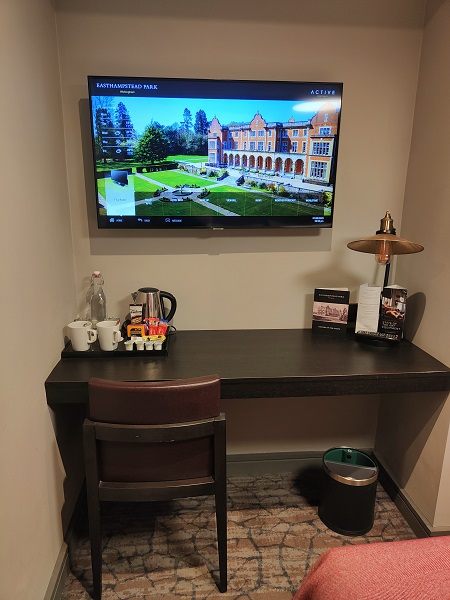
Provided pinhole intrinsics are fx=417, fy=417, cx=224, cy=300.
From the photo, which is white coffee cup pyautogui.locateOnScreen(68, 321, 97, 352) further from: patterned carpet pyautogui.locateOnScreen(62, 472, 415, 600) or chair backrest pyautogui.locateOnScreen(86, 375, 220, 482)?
patterned carpet pyautogui.locateOnScreen(62, 472, 415, 600)

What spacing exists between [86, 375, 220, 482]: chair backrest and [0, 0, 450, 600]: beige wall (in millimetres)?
258

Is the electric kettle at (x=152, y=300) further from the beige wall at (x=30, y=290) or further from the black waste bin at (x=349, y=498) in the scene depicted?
the black waste bin at (x=349, y=498)

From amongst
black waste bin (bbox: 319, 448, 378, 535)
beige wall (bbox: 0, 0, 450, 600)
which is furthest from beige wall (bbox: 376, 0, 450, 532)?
black waste bin (bbox: 319, 448, 378, 535)

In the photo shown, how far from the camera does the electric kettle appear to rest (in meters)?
2.00

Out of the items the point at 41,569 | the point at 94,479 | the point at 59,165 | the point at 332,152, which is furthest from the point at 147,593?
the point at 332,152

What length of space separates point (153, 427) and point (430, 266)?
141 centimetres

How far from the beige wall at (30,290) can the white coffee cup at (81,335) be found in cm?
6

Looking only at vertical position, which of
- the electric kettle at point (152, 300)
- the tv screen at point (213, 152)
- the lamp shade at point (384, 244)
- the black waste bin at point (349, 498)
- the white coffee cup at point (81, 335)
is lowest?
the black waste bin at point (349, 498)

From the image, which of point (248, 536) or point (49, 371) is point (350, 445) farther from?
point (49, 371)

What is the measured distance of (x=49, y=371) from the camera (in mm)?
1686

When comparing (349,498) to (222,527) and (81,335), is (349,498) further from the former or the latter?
(81,335)

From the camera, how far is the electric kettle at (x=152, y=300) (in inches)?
78.6

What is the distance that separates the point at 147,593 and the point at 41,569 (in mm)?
434

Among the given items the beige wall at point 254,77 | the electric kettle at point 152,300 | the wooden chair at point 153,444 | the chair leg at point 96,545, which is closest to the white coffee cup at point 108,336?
the electric kettle at point 152,300
